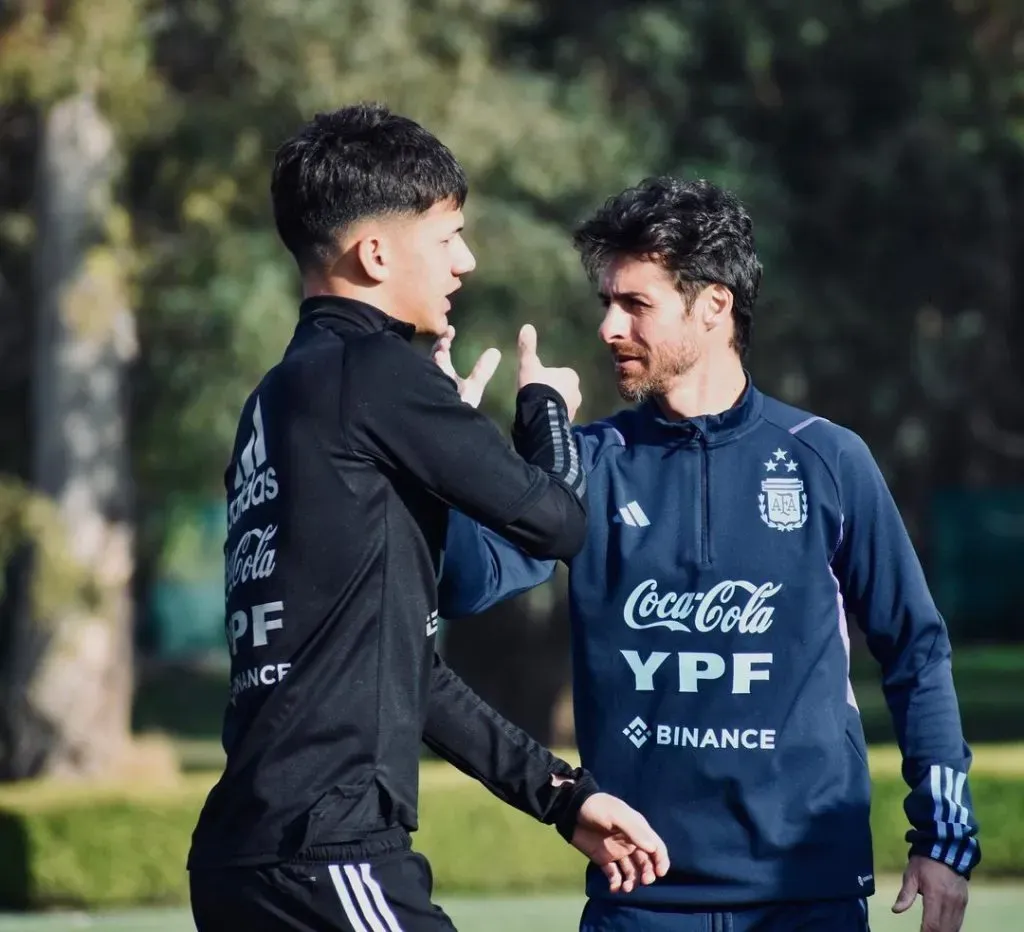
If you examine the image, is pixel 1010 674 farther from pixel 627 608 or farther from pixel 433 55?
pixel 627 608

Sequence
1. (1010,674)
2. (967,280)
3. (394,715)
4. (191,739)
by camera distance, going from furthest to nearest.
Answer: (1010,674) < (191,739) < (967,280) < (394,715)

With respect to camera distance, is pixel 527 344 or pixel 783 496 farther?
pixel 783 496

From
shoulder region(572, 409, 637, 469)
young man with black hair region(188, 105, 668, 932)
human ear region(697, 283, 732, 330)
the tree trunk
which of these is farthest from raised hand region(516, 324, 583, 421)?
the tree trunk

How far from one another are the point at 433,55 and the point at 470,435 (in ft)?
43.4

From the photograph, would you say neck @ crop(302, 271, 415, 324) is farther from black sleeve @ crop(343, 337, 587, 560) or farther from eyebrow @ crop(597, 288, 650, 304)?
eyebrow @ crop(597, 288, 650, 304)

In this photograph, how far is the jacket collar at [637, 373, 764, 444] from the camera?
13.8 ft

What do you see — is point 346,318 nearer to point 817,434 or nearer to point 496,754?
point 496,754

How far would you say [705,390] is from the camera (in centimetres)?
425

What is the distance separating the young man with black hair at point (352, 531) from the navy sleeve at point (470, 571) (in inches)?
13.6

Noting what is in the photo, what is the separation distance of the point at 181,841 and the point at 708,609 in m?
9.00

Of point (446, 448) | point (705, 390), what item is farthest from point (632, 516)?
point (446, 448)

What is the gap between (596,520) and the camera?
4.16 meters

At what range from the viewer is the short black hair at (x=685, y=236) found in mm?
4219

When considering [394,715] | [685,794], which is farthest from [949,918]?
[394,715]
